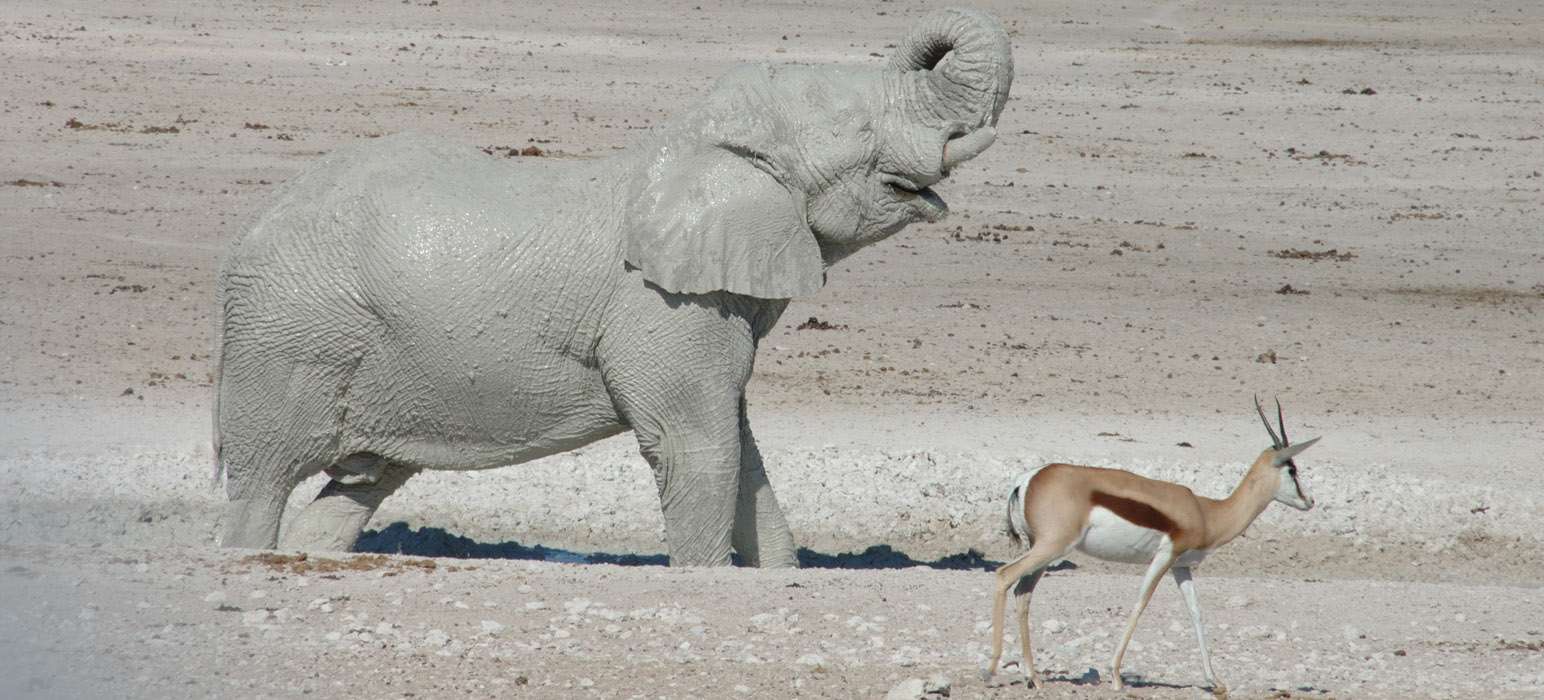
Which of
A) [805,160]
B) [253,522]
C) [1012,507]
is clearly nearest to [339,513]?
[253,522]

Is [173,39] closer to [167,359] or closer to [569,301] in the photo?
[167,359]

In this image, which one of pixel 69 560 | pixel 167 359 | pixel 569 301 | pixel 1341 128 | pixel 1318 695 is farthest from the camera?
pixel 1341 128

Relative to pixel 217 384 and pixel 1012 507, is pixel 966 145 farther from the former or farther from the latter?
pixel 217 384

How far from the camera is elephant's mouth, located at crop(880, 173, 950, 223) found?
23.8 feet

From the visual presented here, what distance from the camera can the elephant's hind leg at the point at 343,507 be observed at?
7863 millimetres

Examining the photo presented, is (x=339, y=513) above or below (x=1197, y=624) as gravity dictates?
below

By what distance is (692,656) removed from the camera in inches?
243

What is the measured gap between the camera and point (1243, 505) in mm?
6152

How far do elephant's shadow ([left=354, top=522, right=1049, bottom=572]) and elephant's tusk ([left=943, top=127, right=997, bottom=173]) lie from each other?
260 centimetres

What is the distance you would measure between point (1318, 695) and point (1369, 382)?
7.04 metres

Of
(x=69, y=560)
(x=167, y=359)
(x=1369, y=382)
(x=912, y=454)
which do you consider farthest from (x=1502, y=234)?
(x=69, y=560)

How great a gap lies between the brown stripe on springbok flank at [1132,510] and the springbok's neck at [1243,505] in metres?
0.26

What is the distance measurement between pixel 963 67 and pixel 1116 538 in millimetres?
1942

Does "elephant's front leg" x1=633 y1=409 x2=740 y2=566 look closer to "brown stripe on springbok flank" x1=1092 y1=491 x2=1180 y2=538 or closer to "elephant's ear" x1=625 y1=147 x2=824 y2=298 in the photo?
"elephant's ear" x1=625 y1=147 x2=824 y2=298
